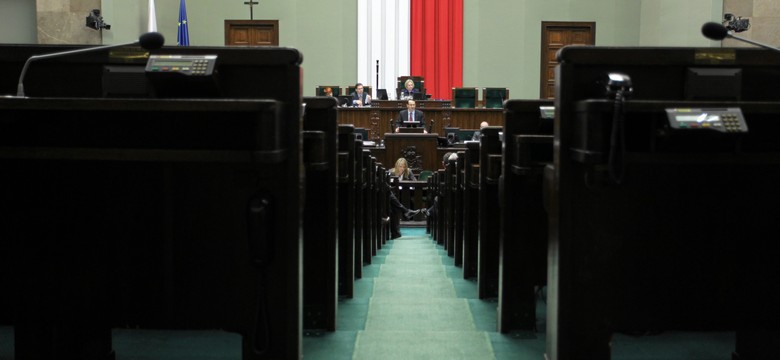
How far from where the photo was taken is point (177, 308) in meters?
2.22

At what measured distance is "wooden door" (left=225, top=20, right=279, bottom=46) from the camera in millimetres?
14453

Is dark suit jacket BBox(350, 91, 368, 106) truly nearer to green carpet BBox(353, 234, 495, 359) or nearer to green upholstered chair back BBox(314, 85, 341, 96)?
green upholstered chair back BBox(314, 85, 341, 96)

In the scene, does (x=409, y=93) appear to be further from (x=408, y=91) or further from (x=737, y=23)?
(x=737, y=23)

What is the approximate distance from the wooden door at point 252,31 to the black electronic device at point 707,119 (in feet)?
42.9

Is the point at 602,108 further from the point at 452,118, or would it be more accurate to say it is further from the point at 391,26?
the point at 391,26

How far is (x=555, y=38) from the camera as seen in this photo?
14461 millimetres

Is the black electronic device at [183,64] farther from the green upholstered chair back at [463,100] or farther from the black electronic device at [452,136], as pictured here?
the green upholstered chair back at [463,100]

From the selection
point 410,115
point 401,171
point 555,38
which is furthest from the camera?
point 555,38

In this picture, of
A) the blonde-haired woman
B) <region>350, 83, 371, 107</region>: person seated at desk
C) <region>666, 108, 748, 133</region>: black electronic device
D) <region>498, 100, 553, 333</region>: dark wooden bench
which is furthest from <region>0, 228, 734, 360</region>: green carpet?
<region>350, 83, 371, 107</region>: person seated at desk

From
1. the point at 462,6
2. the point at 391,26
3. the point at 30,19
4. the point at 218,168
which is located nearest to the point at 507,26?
the point at 462,6

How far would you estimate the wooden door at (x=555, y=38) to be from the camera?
14.4 metres

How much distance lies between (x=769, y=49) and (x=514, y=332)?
1.57 m

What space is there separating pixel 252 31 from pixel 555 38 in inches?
240

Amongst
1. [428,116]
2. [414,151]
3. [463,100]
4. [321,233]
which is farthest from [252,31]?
[321,233]
